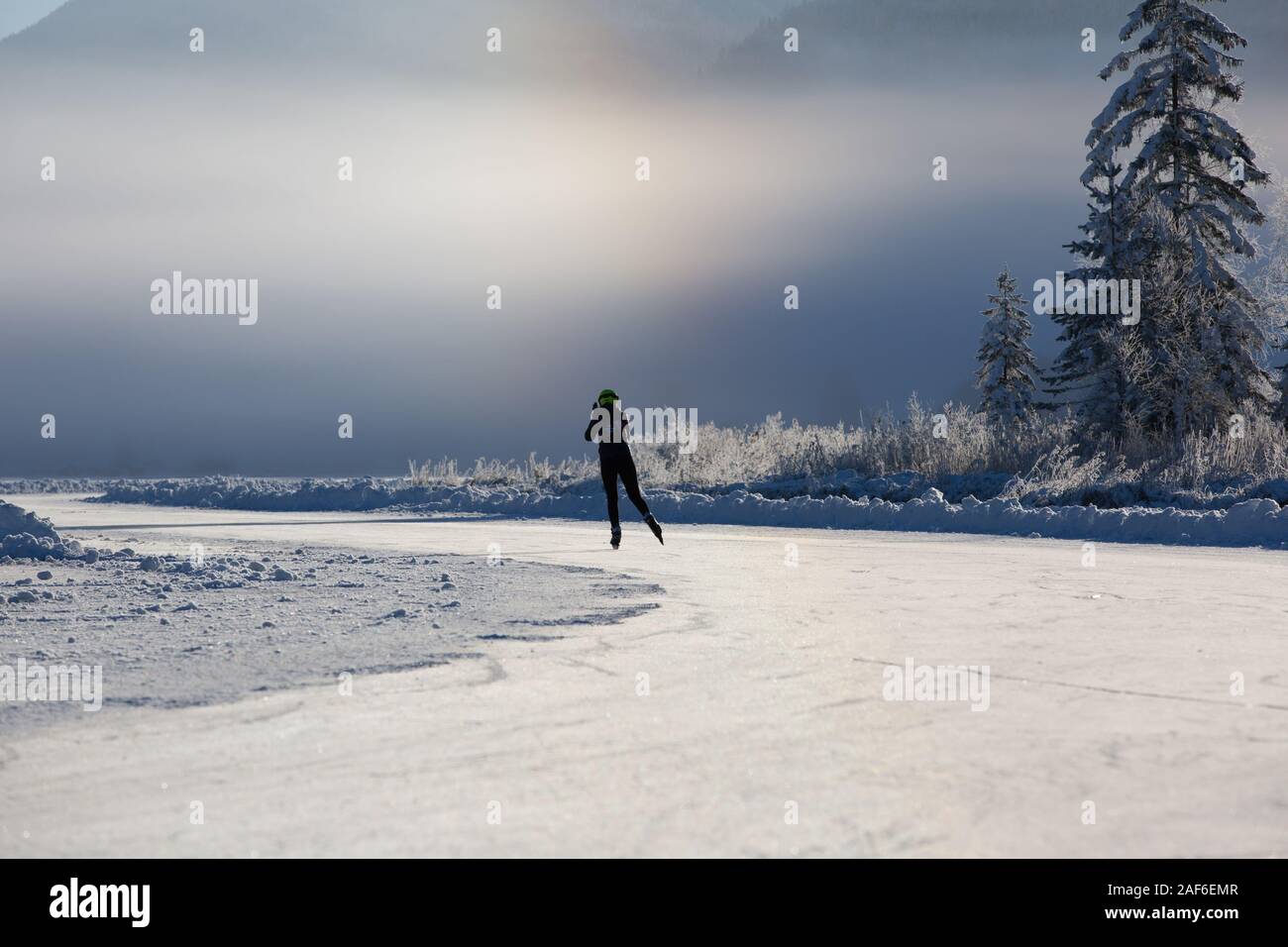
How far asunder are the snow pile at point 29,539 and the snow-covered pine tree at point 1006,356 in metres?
44.4

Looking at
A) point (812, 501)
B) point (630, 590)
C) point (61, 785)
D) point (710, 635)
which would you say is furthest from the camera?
point (812, 501)

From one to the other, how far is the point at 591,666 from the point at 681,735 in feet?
5.97

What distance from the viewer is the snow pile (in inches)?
610

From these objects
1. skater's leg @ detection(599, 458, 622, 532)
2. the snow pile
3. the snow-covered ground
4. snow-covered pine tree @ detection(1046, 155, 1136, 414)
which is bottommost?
the snow-covered ground

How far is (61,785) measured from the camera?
14.9 feet

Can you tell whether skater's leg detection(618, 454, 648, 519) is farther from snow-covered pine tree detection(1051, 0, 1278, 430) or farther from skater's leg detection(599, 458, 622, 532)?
snow-covered pine tree detection(1051, 0, 1278, 430)

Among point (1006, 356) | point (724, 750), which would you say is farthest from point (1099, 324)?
point (724, 750)

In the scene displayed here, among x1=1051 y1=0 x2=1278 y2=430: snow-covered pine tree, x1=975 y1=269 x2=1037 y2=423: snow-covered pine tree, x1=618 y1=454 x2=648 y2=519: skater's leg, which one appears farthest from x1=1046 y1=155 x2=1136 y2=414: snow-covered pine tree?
x1=618 y1=454 x2=648 y2=519: skater's leg

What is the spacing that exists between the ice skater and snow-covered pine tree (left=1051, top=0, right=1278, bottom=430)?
2020 centimetres

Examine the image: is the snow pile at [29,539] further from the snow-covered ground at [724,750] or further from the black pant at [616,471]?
the snow-covered ground at [724,750]

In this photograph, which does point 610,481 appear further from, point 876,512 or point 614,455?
point 876,512
